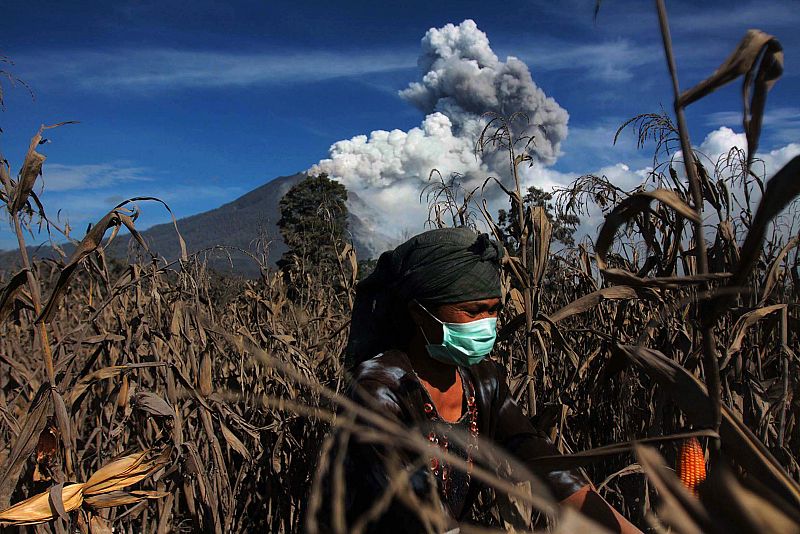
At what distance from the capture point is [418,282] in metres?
1.87

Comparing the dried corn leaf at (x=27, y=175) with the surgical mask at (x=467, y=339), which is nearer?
the dried corn leaf at (x=27, y=175)

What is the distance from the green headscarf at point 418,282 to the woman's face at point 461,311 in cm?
2

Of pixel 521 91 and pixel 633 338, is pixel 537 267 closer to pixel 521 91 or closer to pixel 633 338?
pixel 633 338

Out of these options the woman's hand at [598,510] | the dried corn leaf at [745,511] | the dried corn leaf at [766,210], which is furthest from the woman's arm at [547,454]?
the dried corn leaf at [745,511]

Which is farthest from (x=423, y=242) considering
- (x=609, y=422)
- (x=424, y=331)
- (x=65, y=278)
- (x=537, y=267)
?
(x=609, y=422)

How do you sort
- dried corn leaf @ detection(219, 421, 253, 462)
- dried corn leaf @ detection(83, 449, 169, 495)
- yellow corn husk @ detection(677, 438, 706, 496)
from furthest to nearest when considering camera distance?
dried corn leaf @ detection(219, 421, 253, 462) < dried corn leaf @ detection(83, 449, 169, 495) < yellow corn husk @ detection(677, 438, 706, 496)

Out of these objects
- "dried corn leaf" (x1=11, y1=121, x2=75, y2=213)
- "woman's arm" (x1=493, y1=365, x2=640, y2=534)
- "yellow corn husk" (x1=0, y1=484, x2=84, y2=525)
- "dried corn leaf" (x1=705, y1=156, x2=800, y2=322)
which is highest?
"dried corn leaf" (x1=11, y1=121, x2=75, y2=213)

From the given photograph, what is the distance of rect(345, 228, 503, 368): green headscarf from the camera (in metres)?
1.83

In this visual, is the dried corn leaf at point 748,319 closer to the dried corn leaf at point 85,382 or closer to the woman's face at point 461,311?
the woman's face at point 461,311

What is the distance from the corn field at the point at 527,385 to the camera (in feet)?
2.30

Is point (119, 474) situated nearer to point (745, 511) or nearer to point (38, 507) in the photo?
point (38, 507)

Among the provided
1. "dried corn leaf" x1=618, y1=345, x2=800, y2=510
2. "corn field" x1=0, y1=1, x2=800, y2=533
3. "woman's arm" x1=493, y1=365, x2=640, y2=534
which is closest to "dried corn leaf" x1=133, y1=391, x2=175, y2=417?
"corn field" x1=0, y1=1, x2=800, y2=533

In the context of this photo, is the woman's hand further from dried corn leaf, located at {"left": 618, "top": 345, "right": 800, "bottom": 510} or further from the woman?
dried corn leaf, located at {"left": 618, "top": 345, "right": 800, "bottom": 510}

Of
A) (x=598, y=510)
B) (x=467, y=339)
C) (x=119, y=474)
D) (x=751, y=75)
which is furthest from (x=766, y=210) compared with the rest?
(x=119, y=474)
